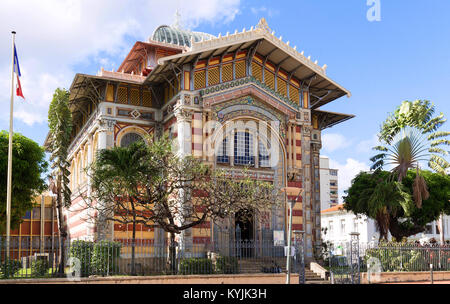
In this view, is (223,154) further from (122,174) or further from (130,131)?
(122,174)

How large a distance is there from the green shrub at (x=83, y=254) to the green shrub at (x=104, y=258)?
8.7 inches

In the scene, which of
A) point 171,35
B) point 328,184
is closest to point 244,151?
point 171,35

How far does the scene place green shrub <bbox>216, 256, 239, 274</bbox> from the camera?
2367cm

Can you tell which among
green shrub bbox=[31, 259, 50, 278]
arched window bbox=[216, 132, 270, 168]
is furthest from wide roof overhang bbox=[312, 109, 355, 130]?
green shrub bbox=[31, 259, 50, 278]

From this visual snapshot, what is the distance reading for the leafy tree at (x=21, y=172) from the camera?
28500 millimetres

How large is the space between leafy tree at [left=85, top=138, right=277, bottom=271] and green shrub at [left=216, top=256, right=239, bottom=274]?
6.14 ft

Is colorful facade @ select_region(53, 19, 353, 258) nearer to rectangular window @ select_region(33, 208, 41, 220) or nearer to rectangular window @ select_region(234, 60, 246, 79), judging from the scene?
rectangular window @ select_region(234, 60, 246, 79)

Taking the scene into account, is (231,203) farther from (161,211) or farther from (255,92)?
(255,92)

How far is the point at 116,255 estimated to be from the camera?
20.9 m

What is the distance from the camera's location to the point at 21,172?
29.2 meters

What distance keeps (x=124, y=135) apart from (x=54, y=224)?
666 inches

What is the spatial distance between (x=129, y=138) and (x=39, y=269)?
41.1 feet

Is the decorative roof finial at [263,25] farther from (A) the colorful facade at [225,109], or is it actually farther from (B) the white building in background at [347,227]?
(B) the white building in background at [347,227]
